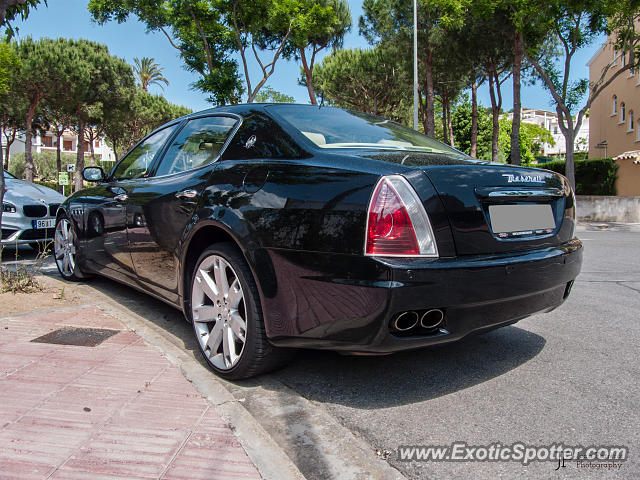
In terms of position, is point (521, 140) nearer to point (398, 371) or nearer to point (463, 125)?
point (463, 125)

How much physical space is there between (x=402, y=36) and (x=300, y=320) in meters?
24.5

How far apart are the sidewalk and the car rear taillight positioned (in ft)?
3.46

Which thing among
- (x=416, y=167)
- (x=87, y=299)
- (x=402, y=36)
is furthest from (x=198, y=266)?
(x=402, y=36)

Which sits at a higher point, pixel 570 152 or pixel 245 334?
pixel 570 152

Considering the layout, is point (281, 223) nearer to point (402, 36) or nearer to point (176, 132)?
point (176, 132)

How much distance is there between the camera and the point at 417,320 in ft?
7.62

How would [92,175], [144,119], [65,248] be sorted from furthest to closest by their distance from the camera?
[144,119], [65,248], [92,175]

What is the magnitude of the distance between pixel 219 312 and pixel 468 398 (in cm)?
145

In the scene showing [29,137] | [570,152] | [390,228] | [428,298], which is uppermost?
[29,137]

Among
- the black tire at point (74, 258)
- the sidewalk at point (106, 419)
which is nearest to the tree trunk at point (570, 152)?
the black tire at point (74, 258)

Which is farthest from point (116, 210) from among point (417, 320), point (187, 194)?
point (417, 320)

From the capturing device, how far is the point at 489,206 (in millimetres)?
2506

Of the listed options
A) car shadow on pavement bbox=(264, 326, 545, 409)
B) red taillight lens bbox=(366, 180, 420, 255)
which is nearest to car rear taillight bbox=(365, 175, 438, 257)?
red taillight lens bbox=(366, 180, 420, 255)

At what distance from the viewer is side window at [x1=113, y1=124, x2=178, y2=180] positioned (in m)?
4.15
